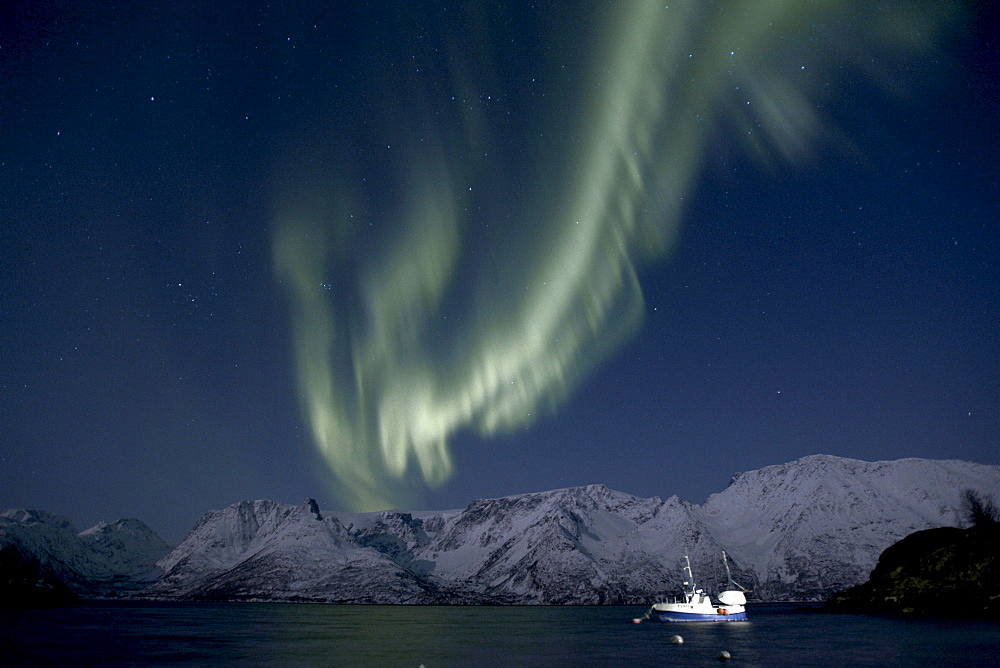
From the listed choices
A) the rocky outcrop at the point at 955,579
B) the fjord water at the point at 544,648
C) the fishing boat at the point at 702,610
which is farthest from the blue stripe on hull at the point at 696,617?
the rocky outcrop at the point at 955,579

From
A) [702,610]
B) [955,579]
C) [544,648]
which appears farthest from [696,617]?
[544,648]

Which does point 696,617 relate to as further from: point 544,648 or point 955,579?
point 544,648

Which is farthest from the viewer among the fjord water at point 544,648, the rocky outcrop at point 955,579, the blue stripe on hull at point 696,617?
the blue stripe on hull at point 696,617

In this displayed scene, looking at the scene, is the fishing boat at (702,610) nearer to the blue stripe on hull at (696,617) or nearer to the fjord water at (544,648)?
the blue stripe on hull at (696,617)

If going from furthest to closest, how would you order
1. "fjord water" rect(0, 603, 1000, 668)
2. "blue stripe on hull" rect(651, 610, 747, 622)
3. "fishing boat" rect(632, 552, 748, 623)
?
"fishing boat" rect(632, 552, 748, 623) → "blue stripe on hull" rect(651, 610, 747, 622) → "fjord water" rect(0, 603, 1000, 668)

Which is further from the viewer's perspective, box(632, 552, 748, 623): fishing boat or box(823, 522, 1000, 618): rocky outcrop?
box(632, 552, 748, 623): fishing boat

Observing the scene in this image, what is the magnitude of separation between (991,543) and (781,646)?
103 meters

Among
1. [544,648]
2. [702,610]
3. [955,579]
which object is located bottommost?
[702,610]

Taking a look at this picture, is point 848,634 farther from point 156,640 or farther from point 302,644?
point 156,640

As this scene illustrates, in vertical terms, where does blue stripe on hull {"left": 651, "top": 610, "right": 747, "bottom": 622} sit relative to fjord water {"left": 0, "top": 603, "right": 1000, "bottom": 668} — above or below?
below

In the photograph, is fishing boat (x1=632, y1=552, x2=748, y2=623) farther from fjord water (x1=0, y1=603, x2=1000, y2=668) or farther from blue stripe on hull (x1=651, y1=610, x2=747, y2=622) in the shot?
fjord water (x1=0, y1=603, x2=1000, y2=668)

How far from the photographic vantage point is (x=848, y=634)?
4941 inches

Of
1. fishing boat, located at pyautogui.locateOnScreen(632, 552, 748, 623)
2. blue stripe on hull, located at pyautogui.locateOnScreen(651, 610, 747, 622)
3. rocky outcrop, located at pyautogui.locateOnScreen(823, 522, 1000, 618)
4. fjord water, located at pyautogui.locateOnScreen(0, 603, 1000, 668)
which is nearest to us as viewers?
fjord water, located at pyautogui.locateOnScreen(0, 603, 1000, 668)

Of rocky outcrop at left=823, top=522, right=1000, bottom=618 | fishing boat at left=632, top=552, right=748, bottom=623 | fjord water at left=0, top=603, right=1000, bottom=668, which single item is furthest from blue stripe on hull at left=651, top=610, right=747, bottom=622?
rocky outcrop at left=823, top=522, right=1000, bottom=618
